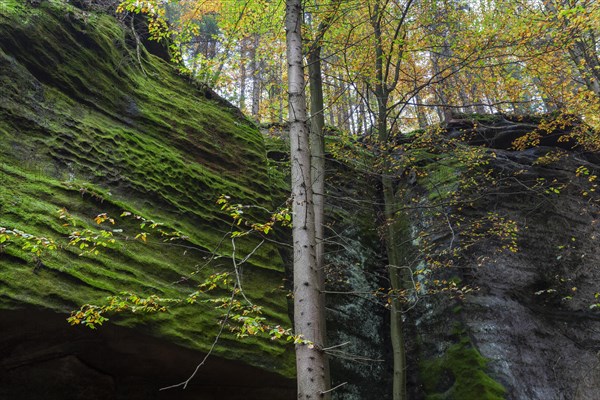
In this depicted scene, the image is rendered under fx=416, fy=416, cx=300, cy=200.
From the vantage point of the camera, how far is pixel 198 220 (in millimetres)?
6117

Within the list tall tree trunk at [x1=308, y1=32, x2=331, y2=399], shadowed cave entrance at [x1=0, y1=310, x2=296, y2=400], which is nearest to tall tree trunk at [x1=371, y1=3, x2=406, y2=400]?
tall tree trunk at [x1=308, y1=32, x2=331, y2=399]

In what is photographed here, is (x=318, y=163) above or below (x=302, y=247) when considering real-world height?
above

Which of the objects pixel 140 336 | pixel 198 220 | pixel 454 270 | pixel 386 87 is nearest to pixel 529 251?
pixel 454 270

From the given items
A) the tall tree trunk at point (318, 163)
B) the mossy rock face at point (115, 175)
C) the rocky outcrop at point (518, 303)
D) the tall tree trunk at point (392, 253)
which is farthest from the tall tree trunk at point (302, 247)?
the rocky outcrop at point (518, 303)

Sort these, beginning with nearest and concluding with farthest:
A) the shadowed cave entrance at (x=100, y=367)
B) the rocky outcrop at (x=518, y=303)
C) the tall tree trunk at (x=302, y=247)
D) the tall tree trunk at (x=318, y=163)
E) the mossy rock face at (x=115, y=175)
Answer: the tall tree trunk at (x=302, y=247), the shadowed cave entrance at (x=100, y=367), the mossy rock face at (x=115, y=175), the tall tree trunk at (x=318, y=163), the rocky outcrop at (x=518, y=303)

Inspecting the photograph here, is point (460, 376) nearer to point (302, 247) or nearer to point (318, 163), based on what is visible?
point (318, 163)

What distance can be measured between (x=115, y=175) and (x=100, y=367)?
7.90 feet

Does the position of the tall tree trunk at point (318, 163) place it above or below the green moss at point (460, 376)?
above

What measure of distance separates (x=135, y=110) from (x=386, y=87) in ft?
16.4

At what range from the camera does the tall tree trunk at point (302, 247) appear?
3.58m

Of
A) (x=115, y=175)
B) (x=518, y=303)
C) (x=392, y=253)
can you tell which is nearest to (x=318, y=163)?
(x=392, y=253)

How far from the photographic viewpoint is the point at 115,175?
18.4 ft

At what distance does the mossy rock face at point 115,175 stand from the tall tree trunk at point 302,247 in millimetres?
933

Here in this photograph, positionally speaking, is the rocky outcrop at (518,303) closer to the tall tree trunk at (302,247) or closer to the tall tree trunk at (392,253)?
the tall tree trunk at (392,253)
